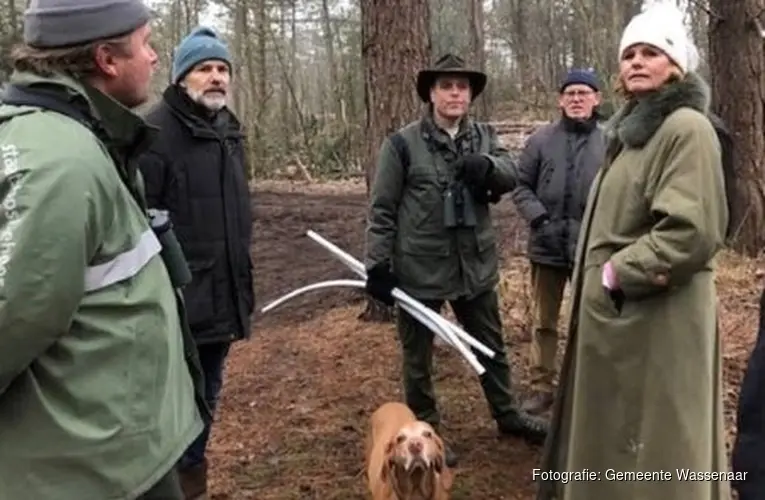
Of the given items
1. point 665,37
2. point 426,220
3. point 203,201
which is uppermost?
point 665,37

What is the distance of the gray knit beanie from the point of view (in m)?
2.33

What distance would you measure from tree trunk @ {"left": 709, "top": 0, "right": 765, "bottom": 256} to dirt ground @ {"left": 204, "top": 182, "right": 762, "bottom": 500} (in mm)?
454

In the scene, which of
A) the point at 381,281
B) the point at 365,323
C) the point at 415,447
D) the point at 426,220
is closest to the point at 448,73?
the point at 426,220

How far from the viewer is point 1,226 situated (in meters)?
2.09

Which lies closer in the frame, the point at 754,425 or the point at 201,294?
the point at 754,425

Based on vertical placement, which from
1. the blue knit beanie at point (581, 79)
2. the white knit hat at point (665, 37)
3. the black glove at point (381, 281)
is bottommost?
the black glove at point (381, 281)

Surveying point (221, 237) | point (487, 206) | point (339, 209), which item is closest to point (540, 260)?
point (487, 206)

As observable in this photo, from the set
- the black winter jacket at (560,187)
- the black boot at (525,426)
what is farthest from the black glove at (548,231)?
the black boot at (525,426)

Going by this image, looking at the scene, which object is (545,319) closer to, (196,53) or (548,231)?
(548,231)

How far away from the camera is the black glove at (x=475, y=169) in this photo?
4844mm

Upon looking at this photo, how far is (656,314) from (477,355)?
75.6 inches

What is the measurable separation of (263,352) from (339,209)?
6981 mm

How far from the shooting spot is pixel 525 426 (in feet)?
17.4

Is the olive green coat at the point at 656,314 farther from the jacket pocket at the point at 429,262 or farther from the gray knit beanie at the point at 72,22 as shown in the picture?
the gray knit beanie at the point at 72,22
